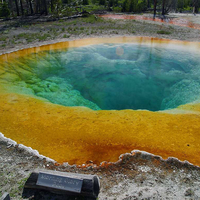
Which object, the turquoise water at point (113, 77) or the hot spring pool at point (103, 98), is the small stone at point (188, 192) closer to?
the hot spring pool at point (103, 98)

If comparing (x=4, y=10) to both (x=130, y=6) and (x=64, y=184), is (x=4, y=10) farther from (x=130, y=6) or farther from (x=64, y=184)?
(x=64, y=184)

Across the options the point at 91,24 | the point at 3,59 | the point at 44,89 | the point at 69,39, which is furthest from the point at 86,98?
the point at 91,24

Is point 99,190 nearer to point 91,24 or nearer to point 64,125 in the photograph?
point 64,125

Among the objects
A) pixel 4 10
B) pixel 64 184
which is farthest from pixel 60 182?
pixel 4 10

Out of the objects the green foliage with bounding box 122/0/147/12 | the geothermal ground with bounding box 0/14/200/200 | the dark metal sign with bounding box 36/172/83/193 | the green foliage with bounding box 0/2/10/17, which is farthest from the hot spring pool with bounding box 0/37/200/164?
the green foliage with bounding box 122/0/147/12

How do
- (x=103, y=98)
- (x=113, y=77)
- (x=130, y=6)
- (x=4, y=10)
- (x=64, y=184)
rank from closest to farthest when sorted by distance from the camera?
(x=64, y=184), (x=103, y=98), (x=113, y=77), (x=4, y=10), (x=130, y=6)

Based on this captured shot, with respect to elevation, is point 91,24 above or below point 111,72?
above

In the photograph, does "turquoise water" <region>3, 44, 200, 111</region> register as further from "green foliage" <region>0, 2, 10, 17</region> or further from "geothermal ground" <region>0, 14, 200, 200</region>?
"green foliage" <region>0, 2, 10, 17</region>
